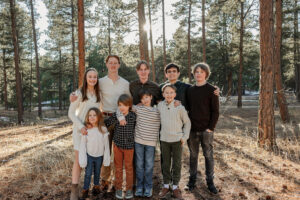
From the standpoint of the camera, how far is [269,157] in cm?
560

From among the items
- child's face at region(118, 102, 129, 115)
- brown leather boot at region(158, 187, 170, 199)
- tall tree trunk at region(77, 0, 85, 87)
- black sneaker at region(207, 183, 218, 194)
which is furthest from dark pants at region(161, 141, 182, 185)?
tall tree trunk at region(77, 0, 85, 87)

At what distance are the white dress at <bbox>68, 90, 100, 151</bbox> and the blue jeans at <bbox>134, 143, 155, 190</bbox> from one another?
1003mm

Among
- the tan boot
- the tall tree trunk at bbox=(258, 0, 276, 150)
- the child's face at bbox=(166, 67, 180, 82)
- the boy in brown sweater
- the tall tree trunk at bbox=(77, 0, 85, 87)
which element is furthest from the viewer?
the tall tree trunk at bbox=(77, 0, 85, 87)

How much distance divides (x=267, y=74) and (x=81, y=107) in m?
5.30

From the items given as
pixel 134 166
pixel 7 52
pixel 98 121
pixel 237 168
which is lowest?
pixel 237 168

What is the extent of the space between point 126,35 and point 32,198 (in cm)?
902

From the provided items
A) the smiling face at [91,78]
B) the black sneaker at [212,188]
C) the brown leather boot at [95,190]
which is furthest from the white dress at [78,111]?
the black sneaker at [212,188]

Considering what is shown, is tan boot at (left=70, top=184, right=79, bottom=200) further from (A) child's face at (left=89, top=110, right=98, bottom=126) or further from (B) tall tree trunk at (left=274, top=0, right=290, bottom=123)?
(B) tall tree trunk at (left=274, top=0, right=290, bottom=123)

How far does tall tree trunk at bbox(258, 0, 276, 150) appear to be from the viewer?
616cm

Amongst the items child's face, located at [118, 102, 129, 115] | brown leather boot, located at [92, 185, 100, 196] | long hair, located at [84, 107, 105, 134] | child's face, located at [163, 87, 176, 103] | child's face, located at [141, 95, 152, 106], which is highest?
child's face, located at [163, 87, 176, 103]

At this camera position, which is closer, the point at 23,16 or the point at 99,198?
the point at 99,198

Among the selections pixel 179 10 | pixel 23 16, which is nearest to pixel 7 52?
pixel 23 16

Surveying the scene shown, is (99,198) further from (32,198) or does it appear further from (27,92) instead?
(27,92)

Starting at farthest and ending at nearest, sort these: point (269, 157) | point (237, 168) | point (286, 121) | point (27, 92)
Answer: point (27, 92), point (286, 121), point (269, 157), point (237, 168)
